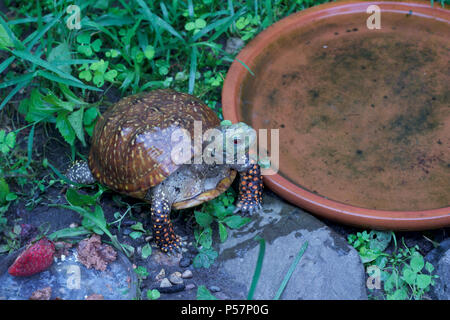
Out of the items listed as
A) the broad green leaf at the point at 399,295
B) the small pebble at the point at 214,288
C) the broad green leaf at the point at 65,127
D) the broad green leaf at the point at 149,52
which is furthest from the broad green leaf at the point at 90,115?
the broad green leaf at the point at 399,295

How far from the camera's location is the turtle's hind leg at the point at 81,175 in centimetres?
306

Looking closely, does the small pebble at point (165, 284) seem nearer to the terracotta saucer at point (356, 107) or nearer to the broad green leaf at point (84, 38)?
the terracotta saucer at point (356, 107)

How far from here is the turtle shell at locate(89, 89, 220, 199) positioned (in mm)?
2684

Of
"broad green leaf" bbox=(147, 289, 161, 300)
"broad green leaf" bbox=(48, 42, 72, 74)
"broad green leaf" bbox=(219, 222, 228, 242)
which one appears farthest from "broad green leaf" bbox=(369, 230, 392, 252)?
"broad green leaf" bbox=(48, 42, 72, 74)

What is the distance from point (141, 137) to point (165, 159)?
0.69ft

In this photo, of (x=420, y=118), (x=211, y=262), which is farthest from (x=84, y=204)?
(x=420, y=118)

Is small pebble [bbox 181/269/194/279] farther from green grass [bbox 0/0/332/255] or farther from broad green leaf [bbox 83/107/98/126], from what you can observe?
broad green leaf [bbox 83/107/98/126]

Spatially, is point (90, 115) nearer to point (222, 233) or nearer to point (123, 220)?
point (123, 220)

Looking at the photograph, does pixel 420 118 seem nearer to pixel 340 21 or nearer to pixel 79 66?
pixel 340 21

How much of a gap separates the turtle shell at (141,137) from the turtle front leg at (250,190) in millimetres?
406

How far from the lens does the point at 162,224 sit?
2.70 m

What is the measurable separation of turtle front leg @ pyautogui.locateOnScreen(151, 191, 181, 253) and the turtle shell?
11cm

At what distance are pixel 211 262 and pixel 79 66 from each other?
74.9 inches

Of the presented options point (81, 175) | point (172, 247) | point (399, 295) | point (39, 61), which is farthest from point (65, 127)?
point (399, 295)
